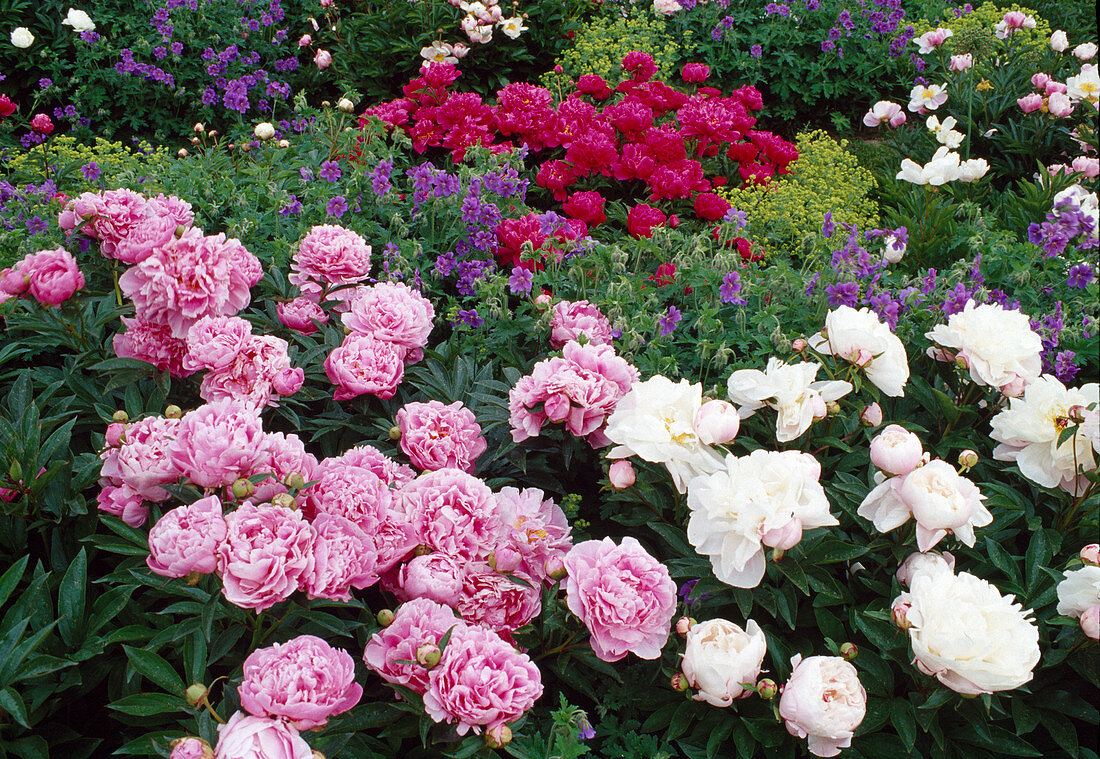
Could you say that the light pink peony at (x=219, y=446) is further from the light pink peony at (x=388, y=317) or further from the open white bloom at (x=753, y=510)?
the open white bloom at (x=753, y=510)

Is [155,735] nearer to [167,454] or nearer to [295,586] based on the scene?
[295,586]

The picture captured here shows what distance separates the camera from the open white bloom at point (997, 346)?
157 cm

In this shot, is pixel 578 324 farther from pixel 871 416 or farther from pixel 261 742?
pixel 261 742

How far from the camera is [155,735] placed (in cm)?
114

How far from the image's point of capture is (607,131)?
346 centimetres

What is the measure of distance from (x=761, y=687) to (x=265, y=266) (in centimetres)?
176

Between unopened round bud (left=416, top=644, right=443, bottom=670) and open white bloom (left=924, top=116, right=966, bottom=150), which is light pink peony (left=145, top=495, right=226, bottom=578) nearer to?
unopened round bud (left=416, top=644, right=443, bottom=670)

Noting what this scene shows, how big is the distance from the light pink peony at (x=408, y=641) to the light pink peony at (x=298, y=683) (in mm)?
65

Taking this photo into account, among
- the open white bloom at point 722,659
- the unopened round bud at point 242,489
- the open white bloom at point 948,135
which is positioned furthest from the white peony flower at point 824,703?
the open white bloom at point 948,135

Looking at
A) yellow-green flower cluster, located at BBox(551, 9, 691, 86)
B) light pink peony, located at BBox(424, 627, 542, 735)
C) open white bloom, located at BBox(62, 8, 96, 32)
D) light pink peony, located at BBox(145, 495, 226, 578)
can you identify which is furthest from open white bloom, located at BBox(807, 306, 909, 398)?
open white bloom, located at BBox(62, 8, 96, 32)

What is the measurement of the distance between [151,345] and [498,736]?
3.75ft

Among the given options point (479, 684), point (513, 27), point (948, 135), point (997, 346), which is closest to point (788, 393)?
point (997, 346)

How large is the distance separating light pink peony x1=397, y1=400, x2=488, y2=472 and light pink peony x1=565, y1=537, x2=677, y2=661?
39 cm

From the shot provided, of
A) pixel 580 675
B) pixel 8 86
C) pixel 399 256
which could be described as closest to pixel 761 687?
pixel 580 675
